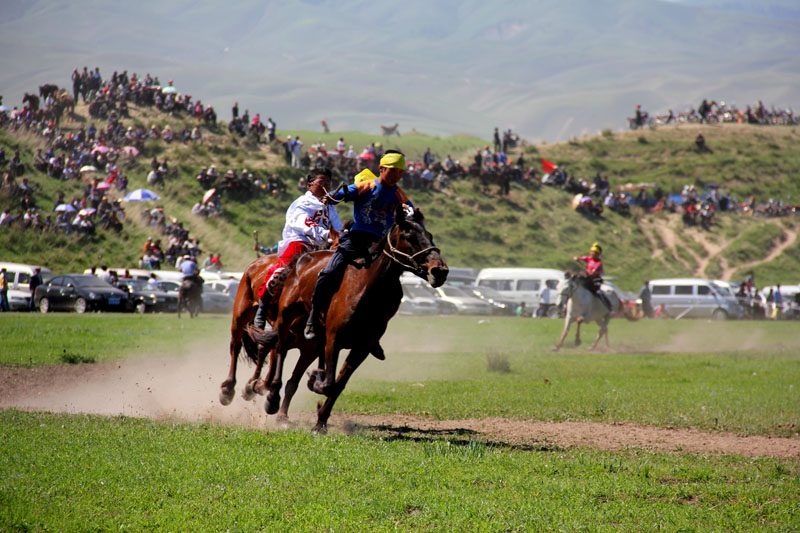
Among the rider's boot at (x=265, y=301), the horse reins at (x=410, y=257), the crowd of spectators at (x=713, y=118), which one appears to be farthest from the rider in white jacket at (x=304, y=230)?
the crowd of spectators at (x=713, y=118)

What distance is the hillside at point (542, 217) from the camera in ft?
151

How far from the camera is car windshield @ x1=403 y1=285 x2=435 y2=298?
134 ft

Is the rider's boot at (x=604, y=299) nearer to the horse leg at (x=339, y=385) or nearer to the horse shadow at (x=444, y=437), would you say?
the horse shadow at (x=444, y=437)

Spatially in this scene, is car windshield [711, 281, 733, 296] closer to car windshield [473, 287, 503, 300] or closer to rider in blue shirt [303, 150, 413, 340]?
car windshield [473, 287, 503, 300]

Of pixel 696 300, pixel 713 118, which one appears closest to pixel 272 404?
pixel 696 300

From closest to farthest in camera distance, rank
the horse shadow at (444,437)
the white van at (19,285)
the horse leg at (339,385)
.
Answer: the horse shadow at (444,437), the horse leg at (339,385), the white van at (19,285)

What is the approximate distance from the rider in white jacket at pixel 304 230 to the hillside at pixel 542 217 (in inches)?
A: 1276

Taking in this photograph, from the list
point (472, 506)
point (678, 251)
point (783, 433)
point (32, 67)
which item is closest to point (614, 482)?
point (472, 506)

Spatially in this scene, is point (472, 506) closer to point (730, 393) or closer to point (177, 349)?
point (730, 393)

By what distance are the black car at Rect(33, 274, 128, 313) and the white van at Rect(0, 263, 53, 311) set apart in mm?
719

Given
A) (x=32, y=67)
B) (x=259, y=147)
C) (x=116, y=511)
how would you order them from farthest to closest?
(x=32, y=67)
(x=259, y=147)
(x=116, y=511)

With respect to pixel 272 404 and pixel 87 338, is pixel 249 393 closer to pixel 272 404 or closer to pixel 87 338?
pixel 272 404

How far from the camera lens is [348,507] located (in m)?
6.29

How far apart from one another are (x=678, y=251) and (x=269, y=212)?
29.3 meters
